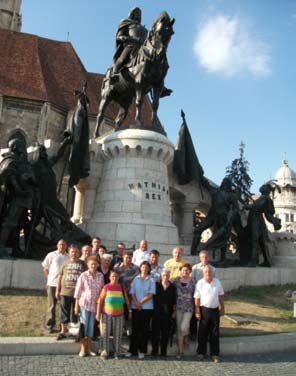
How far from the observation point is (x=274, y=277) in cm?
1216

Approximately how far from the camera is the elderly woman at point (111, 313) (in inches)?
207

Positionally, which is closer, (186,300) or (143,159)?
(186,300)

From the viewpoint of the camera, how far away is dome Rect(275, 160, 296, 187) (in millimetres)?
72188

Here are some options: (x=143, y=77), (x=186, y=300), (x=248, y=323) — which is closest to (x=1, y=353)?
(x=186, y=300)

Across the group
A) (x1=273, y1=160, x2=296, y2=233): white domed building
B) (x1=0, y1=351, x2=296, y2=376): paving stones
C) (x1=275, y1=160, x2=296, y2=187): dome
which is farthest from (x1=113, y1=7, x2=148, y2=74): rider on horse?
(x1=275, y1=160, x2=296, y2=187): dome

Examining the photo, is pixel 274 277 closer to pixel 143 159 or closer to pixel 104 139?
pixel 143 159

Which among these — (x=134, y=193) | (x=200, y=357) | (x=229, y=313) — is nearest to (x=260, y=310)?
(x=229, y=313)

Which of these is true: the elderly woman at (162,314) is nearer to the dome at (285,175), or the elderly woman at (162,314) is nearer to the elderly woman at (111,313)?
the elderly woman at (111,313)

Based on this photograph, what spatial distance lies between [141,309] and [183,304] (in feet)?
1.98

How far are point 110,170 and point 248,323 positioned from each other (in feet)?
20.7

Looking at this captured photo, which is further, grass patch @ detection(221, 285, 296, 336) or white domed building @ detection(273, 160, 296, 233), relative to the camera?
white domed building @ detection(273, 160, 296, 233)

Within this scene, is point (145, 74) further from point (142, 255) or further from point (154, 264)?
point (154, 264)

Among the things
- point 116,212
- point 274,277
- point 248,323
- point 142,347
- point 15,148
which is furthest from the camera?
point 274,277

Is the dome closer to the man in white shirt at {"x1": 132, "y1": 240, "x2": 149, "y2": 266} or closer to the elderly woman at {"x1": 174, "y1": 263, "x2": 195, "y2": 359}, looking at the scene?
the man in white shirt at {"x1": 132, "y1": 240, "x2": 149, "y2": 266}
